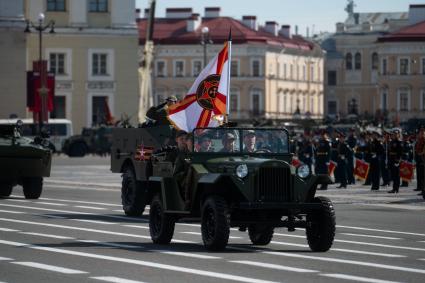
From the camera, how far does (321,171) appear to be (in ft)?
149

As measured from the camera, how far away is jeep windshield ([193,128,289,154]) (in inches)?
895

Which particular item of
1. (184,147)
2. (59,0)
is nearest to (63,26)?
(59,0)

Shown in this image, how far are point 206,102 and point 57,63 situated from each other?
7700 centimetres

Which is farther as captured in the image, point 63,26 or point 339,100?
point 339,100

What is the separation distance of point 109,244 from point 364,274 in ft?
18.2

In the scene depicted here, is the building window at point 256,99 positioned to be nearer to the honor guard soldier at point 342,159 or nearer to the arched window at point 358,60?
the arched window at point 358,60

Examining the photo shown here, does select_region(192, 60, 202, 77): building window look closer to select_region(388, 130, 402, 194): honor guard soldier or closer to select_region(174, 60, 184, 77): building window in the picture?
select_region(174, 60, 184, 77): building window

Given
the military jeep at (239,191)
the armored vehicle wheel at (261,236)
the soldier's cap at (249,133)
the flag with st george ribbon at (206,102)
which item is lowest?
the armored vehicle wheel at (261,236)

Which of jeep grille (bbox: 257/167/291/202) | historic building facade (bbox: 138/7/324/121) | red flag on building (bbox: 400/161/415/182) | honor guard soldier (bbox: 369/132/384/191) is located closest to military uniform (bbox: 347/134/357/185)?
honor guard soldier (bbox: 369/132/384/191)

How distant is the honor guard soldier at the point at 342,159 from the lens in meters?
45.0

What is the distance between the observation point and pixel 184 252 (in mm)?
21312

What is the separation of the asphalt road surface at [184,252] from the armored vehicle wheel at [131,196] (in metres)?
0.24

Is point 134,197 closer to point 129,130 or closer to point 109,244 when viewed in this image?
point 129,130

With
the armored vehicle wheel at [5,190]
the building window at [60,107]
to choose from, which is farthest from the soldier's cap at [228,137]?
the building window at [60,107]
